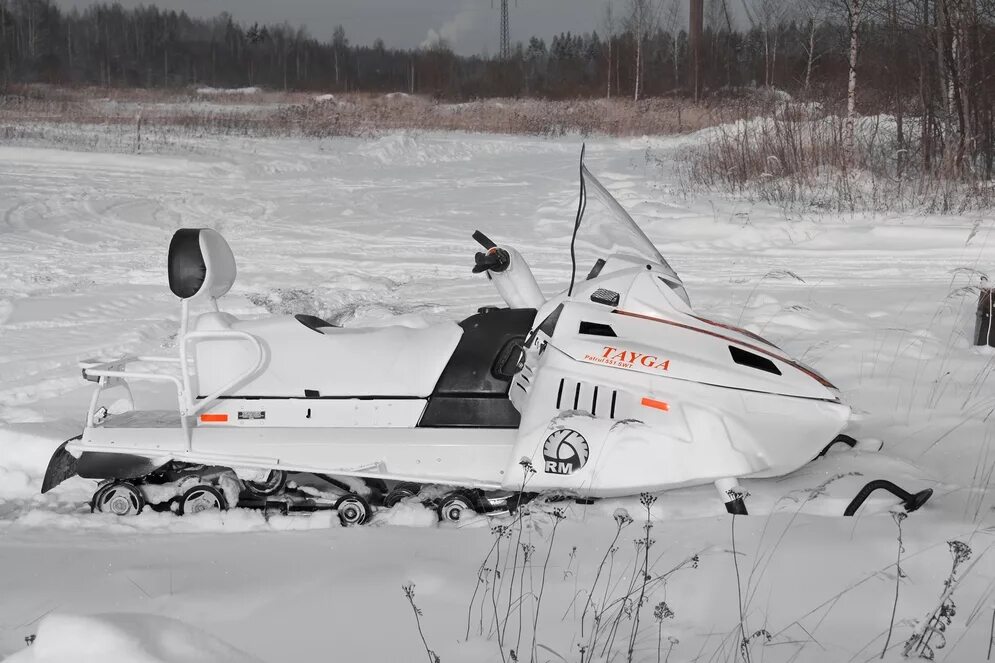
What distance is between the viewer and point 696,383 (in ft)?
10.8

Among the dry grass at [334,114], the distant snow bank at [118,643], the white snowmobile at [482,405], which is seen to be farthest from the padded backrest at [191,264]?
the dry grass at [334,114]

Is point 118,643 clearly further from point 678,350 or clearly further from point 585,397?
point 678,350

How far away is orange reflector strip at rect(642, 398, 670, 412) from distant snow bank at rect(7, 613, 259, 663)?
1797 mm

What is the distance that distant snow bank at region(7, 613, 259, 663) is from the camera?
1.83m

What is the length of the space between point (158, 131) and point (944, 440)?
20.6 metres

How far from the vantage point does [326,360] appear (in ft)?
12.0

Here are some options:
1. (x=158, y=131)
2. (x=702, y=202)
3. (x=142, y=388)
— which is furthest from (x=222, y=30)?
(x=142, y=388)

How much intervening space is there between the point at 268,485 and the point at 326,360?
0.59 metres

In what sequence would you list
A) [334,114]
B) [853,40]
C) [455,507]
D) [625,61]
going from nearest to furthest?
[455,507]
[853,40]
[334,114]
[625,61]

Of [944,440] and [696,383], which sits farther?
[944,440]

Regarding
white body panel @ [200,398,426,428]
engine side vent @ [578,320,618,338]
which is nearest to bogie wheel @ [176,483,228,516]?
white body panel @ [200,398,426,428]

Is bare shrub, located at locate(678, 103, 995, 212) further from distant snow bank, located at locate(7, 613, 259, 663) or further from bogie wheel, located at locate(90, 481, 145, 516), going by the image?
distant snow bank, located at locate(7, 613, 259, 663)

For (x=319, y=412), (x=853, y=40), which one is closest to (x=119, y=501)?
(x=319, y=412)

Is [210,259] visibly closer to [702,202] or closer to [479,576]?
[479,576]
